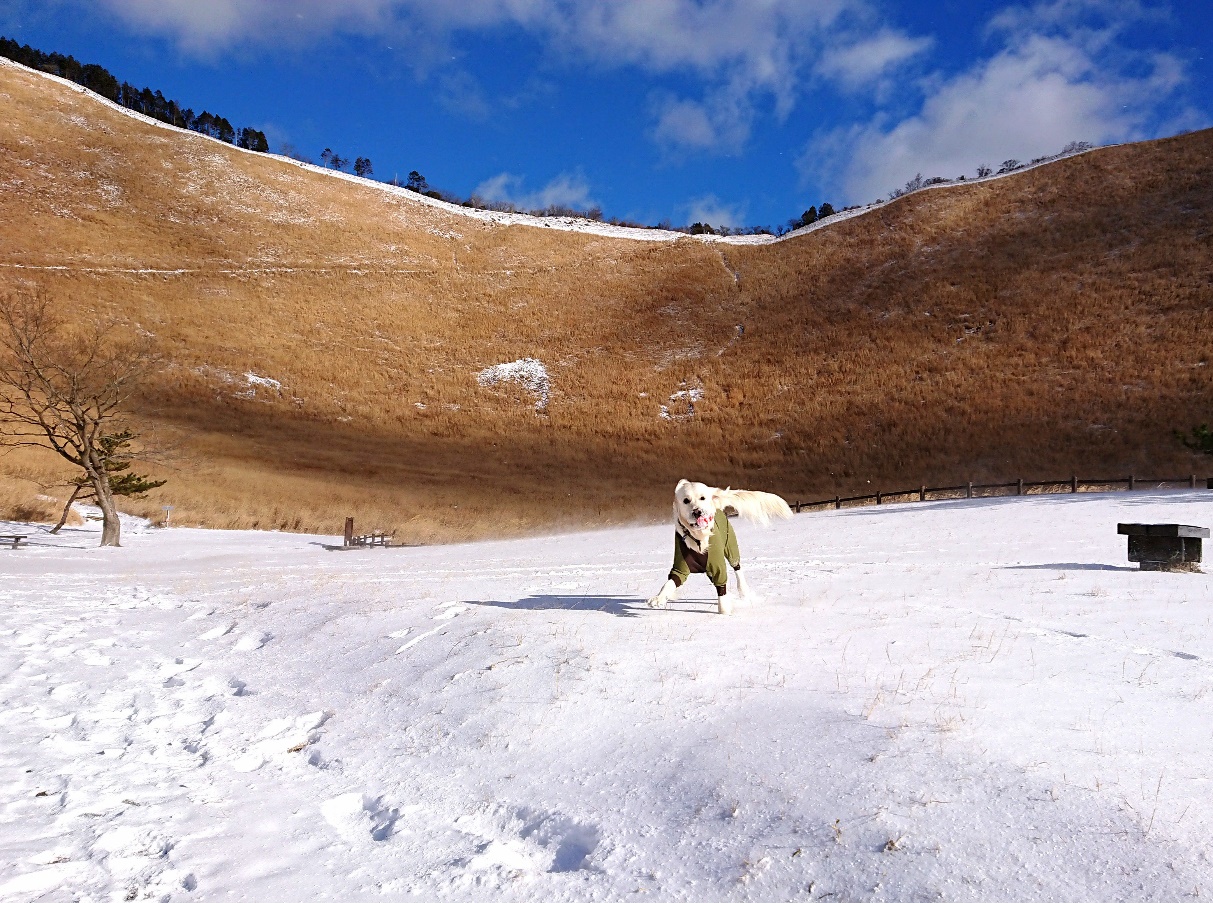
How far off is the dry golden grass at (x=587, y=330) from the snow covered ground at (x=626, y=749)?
26.5 meters

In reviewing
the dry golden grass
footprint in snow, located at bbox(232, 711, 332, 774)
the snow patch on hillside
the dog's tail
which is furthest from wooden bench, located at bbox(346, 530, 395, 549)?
the snow patch on hillside

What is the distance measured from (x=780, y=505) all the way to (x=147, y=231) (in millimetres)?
75719

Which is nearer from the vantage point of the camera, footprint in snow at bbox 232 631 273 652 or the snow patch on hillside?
footprint in snow at bbox 232 631 273 652

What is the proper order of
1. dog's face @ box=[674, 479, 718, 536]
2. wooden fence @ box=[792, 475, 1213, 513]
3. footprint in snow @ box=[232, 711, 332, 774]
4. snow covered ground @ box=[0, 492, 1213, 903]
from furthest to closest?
wooden fence @ box=[792, 475, 1213, 513] < dog's face @ box=[674, 479, 718, 536] < footprint in snow @ box=[232, 711, 332, 774] < snow covered ground @ box=[0, 492, 1213, 903]

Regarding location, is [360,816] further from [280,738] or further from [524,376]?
[524,376]

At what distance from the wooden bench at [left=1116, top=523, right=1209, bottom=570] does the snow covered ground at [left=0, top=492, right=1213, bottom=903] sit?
150cm

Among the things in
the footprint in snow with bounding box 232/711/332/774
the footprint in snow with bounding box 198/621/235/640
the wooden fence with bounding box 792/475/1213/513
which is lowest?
the footprint in snow with bounding box 232/711/332/774

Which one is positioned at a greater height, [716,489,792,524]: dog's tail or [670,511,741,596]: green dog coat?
[716,489,792,524]: dog's tail

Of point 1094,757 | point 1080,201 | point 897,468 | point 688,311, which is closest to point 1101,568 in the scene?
point 1094,757

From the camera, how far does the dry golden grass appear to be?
43781 mm

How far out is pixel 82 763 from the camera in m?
5.69

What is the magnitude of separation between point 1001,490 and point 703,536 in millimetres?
32362

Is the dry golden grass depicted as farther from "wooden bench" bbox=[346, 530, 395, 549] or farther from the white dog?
the white dog

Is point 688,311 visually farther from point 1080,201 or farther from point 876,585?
point 876,585
